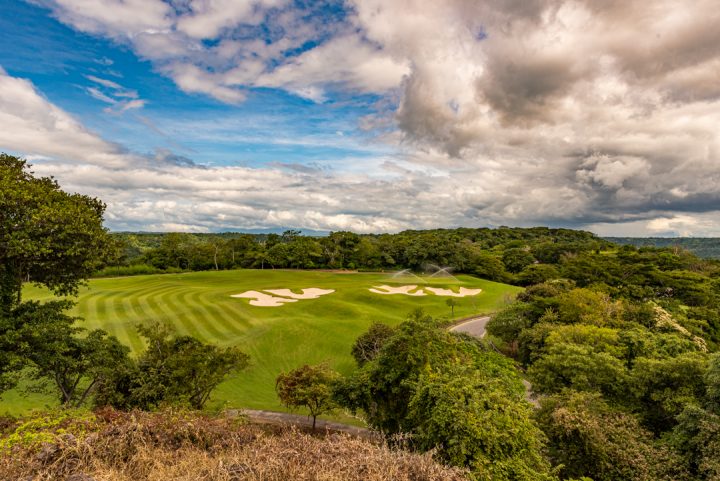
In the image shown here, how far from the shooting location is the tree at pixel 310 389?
20453 mm

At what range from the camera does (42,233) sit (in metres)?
16.0

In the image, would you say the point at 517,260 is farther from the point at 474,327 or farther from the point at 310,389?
the point at 310,389

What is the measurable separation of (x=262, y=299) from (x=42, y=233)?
3347 centimetres

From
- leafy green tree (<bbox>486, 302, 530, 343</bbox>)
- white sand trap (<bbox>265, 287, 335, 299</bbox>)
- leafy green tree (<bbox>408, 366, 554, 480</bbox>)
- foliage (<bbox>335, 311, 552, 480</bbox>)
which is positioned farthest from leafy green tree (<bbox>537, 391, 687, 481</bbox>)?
white sand trap (<bbox>265, 287, 335, 299</bbox>)

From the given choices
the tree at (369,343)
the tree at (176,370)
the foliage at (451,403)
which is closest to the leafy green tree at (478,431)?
the foliage at (451,403)

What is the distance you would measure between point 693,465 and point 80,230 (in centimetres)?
2817

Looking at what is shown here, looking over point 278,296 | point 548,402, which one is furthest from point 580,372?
point 278,296

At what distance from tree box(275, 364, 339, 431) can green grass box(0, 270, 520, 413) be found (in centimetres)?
329

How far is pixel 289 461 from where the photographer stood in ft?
26.0

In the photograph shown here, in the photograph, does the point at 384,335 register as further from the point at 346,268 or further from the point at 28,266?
the point at 346,268

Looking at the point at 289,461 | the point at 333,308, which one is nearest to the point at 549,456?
the point at 289,461

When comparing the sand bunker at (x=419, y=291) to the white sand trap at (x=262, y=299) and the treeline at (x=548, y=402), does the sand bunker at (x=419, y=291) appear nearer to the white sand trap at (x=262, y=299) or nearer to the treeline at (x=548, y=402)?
the white sand trap at (x=262, y=299)

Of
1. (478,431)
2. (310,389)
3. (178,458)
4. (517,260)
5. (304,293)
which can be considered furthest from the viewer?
(517,260)

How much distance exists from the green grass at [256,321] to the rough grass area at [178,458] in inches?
455
